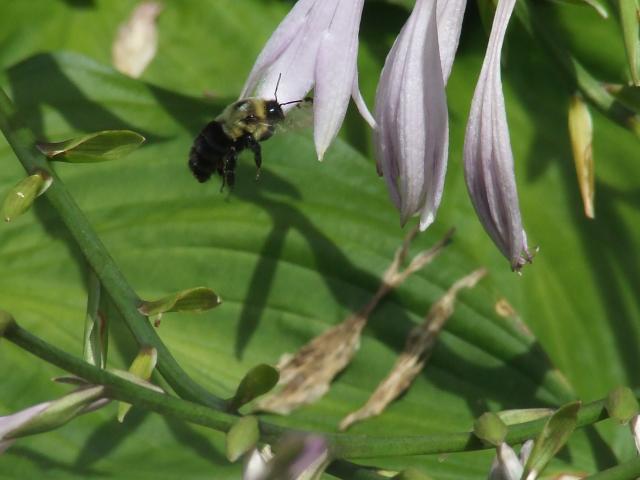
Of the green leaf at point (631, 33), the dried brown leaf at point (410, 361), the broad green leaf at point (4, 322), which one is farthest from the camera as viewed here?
the dried brown leaf at point (410, 361)

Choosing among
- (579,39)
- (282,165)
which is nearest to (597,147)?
(579,39)

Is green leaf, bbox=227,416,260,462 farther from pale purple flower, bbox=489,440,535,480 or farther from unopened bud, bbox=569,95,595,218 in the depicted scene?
unopened bud, bbox=569,95,595,218

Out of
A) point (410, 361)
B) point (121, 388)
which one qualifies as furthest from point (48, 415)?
point (410, 361)

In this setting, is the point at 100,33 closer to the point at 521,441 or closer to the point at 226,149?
the point at 226,149

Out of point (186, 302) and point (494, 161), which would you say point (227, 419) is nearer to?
point (186, 302)

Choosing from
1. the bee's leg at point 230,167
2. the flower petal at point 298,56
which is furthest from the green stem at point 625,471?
the bee's leg at point 230,167

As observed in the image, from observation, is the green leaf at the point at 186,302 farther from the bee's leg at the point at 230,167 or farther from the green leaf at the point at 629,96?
the green leaf at the point at 629,96
